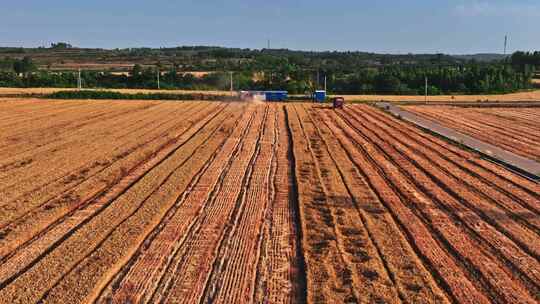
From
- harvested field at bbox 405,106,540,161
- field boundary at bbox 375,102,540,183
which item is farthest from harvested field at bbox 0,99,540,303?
harvested field at bbox 405,106,540,161

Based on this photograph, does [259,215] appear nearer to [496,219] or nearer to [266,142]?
[496,219]

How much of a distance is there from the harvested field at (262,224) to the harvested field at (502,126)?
382 cm

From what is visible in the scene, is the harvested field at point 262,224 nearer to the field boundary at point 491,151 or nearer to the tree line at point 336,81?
the field boundary at point 491,151

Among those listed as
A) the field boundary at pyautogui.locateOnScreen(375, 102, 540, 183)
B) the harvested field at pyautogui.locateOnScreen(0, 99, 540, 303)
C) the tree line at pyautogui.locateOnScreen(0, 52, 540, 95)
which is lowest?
the harvested field at pyautogui.locateOnScreen(0, 99, 540, 303)

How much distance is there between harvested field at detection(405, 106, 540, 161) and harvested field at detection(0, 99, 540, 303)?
12.5ft

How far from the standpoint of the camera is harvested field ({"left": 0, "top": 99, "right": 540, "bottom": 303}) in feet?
28.4

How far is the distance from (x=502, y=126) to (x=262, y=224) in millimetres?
23988

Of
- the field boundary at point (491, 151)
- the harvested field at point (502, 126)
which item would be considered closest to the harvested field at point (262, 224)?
the field boundary at point (491, 151)

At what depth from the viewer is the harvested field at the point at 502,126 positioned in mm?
23647

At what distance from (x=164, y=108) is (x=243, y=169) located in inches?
1047

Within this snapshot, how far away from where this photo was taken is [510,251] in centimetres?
1040

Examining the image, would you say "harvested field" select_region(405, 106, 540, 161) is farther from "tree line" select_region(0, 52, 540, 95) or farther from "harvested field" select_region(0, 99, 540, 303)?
"tree line" select_region(0, 52, 540, 95)

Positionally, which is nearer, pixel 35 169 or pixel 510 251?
pixel 510 251

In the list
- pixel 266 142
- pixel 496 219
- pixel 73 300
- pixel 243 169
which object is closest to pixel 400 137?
pixel 266 142
